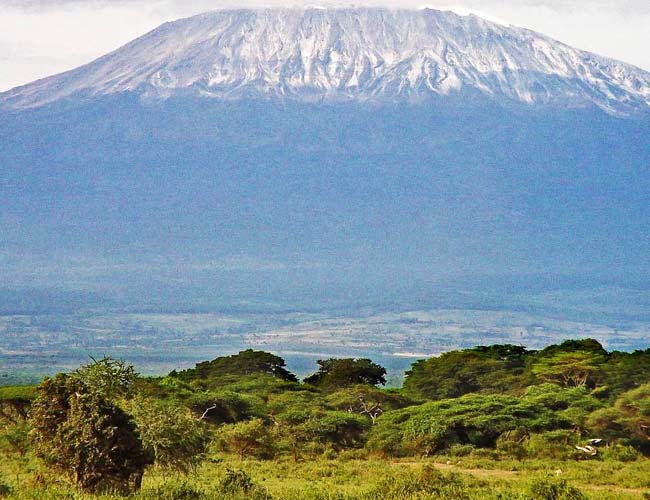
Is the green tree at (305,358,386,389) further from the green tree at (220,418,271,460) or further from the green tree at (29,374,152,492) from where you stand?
the green tree at (29,374,152,492)

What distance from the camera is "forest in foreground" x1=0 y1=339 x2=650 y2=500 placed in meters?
24.5

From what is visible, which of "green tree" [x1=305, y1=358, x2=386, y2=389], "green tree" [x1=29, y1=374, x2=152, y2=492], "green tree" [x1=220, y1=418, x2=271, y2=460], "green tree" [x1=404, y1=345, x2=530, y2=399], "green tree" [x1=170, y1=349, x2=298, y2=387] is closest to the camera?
"green tree" [x1=29, y1=374, x2=152, y2=492]

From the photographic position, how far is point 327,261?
199 meters

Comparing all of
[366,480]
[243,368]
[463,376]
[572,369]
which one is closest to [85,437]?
[366,480]

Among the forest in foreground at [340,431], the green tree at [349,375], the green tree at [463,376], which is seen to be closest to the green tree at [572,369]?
the forest in foreground at [340,431]

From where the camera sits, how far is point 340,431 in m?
41.4

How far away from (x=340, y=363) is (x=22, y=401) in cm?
1776

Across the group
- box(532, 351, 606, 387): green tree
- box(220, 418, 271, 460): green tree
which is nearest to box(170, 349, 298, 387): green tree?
box(532, 351, 606, 387): green tree

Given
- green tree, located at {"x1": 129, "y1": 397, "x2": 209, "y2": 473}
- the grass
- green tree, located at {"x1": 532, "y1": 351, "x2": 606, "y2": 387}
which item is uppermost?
green tree, located at {"x1": 532, "y1": 351, "x2": 606, "y2": 387}

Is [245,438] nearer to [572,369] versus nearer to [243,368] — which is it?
[572,369]

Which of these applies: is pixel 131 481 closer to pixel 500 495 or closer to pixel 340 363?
pixel 500 495

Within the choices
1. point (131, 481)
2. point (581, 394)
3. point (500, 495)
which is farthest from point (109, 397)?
point (581, 394)

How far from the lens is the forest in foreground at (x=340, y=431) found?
2452 centimetres

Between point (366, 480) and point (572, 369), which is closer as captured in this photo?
point (366, 480)
